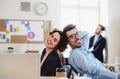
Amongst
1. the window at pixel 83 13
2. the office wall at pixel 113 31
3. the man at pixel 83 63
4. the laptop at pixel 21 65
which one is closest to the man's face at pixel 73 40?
the man at pixel 83 63

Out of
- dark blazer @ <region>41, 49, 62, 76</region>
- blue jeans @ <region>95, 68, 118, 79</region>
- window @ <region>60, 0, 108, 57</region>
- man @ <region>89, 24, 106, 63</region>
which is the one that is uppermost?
window @ <region>60, 0, 108, 57</region>

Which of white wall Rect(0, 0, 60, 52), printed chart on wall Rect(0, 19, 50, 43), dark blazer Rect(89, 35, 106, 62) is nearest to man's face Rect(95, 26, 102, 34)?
dark blazer Rect(89, 35, 106, 62)

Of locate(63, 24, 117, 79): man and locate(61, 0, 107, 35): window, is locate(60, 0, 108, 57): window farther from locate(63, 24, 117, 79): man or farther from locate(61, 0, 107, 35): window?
locate(63, 24, 117, 79): man

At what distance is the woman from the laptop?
2.30ft

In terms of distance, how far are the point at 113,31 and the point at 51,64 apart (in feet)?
7.90

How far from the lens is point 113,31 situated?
4.49 metres

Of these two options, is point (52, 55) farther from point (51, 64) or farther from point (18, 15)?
point (18, 15)

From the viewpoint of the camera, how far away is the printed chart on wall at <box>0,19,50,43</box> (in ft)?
15.0

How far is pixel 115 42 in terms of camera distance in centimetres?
449

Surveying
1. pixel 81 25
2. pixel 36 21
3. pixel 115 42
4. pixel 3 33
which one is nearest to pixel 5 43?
pixel 3 33

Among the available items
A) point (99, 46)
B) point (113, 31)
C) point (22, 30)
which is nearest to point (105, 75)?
Answer: point (99, 46)

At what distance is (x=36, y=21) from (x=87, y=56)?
229cm

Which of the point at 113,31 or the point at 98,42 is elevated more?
the point at 113,31

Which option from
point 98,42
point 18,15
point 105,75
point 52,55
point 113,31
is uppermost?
point 18,15
